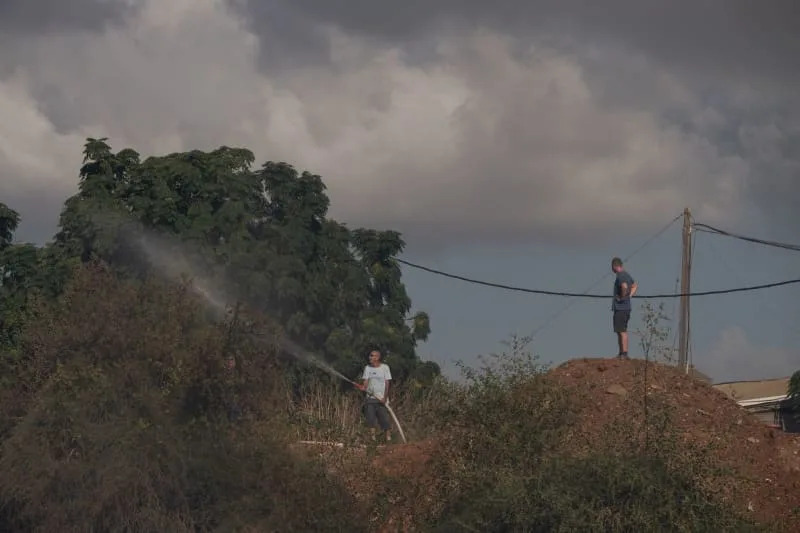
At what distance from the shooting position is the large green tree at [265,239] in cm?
2555

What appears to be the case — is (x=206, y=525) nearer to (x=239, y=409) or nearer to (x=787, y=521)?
(x=239, y=409)

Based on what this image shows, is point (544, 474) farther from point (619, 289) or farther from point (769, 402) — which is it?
point (769, 402)

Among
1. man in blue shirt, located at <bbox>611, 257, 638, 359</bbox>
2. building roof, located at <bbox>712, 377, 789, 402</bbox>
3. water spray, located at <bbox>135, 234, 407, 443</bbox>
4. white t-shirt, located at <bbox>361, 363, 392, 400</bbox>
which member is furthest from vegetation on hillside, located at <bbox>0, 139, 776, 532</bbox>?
building roof, located at <bbox>712, 377, 789, 402</bbox>

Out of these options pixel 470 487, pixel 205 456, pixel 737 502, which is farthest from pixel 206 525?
pixel 737 502

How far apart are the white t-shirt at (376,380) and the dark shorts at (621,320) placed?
365 cm

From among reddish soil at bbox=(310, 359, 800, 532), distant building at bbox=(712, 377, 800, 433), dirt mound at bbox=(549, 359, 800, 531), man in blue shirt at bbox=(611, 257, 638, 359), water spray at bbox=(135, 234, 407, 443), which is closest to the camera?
reddish soil at bbox=(310, 359, 800, 532)

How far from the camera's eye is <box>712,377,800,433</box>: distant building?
89.5 ft

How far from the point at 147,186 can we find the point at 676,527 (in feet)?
60.3

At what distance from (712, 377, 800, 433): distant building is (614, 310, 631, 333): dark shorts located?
558 centimetres

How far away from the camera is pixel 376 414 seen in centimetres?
1928

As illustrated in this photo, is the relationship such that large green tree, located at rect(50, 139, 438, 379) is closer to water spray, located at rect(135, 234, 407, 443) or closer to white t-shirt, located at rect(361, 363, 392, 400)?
water spray, located at rect(135, 234, 407, 443)

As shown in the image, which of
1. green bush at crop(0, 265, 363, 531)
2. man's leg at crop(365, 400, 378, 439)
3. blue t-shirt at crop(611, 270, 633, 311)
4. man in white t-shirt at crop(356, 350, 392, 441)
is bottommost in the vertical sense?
green bush at crop(0, 265, 363, 531)

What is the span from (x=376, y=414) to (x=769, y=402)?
46.7 feet

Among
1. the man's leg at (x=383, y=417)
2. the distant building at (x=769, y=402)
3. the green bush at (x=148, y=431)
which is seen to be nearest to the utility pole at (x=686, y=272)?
the distant building at (x=769, y=402)
